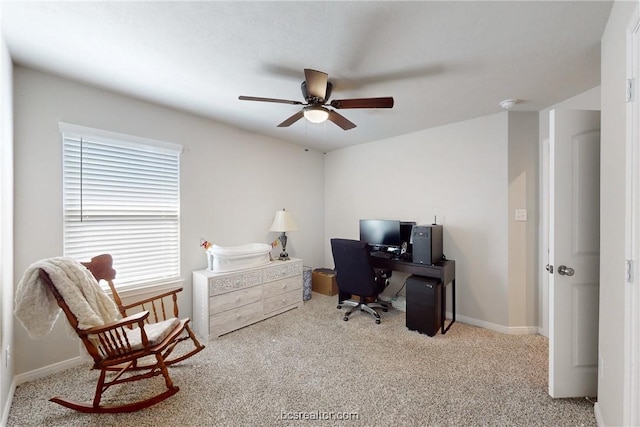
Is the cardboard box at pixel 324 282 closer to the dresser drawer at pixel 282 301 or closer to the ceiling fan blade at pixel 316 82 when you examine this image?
the dresser drawer at pixel 282 301

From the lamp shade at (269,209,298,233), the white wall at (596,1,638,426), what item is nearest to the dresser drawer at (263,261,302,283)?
the lamp shade at (269,209,298,233)

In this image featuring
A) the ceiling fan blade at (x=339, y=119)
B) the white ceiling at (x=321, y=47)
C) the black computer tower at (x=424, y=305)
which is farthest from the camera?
the black computer tower at (x=424, y=305)

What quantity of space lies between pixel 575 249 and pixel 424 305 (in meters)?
1.37

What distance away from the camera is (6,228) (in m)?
1.70

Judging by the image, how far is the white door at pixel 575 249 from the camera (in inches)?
68.1

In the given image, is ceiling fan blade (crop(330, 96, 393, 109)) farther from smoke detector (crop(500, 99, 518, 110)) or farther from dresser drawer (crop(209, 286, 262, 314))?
dresser drawer (crop(209, 286, 262, 314))

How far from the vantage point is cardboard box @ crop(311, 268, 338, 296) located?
402 cm

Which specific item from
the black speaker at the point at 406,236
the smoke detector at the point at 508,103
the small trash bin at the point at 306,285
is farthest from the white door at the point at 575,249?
the small trash bin at the point at 306,285

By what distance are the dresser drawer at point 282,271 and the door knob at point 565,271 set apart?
8.78ft

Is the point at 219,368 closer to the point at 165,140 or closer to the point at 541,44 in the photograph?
the point at 165,140

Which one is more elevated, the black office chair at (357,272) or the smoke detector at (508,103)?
the smoke detector at (508,103)

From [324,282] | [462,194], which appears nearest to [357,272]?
[324,282]

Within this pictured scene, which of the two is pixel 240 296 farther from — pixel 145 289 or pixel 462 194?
pixel 462 194

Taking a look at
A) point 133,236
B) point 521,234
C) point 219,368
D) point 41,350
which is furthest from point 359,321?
point 41,350
